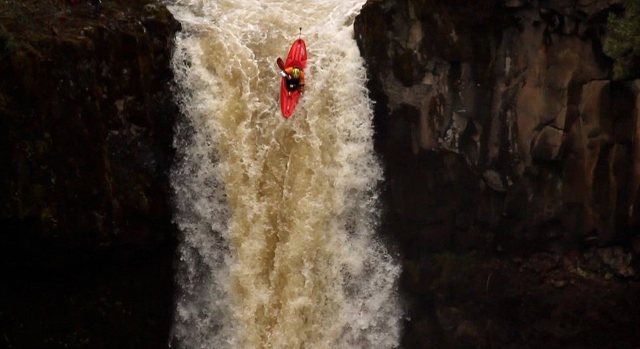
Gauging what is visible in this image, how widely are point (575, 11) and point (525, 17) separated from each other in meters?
0.64

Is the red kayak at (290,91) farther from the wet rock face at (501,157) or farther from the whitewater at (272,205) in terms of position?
the wet rock face at (501,157)

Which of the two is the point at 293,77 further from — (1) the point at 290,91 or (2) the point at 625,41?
(2) the point at 625,41

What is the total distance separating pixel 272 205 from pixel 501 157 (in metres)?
3.42

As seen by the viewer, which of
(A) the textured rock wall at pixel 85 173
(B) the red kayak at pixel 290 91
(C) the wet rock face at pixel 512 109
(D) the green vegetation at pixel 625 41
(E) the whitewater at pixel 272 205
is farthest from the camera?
(B) the red kayak at pixel 290 91

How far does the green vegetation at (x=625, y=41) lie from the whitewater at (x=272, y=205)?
349 centimetres

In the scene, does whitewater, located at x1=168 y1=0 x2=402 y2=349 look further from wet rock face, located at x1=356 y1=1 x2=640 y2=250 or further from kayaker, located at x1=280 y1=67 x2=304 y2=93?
wet rock face, located at x1=356 y1=1 x2=640 y2=250

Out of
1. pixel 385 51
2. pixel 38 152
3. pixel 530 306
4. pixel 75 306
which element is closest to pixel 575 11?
pixel 385 51

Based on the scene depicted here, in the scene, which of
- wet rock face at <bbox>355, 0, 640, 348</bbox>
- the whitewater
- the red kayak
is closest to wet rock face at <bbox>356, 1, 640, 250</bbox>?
wet rock face at <bbox>355, 0, 640, 348</bbox>

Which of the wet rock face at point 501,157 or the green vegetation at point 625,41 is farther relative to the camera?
the wet rock face at point 501,157

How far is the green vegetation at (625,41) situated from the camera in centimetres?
847

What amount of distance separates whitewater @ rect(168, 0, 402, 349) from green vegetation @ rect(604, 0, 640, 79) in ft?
11.4

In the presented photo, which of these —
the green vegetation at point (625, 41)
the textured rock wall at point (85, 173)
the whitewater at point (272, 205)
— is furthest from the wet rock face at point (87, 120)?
the green vegetation at point (625, 41)

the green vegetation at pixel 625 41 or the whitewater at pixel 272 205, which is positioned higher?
the green vegetation at pixel 625 41

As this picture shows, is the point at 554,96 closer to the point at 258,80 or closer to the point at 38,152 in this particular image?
the point at 258,80
